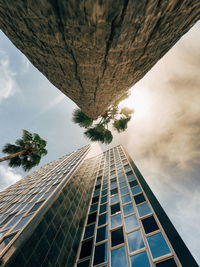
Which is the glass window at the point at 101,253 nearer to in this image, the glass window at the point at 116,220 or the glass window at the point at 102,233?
the glass window at the point at 102,233

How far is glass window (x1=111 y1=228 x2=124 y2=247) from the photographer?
8.94 meters

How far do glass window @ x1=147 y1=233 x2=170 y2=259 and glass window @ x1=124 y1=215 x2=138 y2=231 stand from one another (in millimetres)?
1665

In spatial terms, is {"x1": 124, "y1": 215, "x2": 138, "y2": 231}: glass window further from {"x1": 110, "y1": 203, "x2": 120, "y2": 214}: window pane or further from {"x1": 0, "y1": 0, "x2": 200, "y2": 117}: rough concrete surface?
{"x1": 0, "y1": 0, "x2": 200, "y2": 117}: rough concrete surface

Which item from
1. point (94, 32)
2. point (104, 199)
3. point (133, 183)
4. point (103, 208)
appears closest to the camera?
point (94, 32)

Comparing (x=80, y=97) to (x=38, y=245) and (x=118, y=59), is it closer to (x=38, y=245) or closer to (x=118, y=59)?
(x=118, y=59)

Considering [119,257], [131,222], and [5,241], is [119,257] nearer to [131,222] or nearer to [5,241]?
[131,222]

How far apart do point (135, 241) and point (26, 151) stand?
40.7ft

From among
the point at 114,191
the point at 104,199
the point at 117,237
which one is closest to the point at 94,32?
the point at 117,237

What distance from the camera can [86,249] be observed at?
9.91m

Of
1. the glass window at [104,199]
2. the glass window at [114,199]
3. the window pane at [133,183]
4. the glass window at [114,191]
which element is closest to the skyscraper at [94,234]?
the glass window at [114,199]

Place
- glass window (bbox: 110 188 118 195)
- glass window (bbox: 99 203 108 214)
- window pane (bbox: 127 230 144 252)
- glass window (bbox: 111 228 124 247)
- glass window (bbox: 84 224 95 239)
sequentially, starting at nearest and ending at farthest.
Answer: window pane (bbox: 127 230 144 252) → glass window (bbox: 111 228 124 247) → glass window (bbox: 84 224 95 239) → glass window (bbox: 99 203 108 214) → glass window (bbox: 110 188 118 195)

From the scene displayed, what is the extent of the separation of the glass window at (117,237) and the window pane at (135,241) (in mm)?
541

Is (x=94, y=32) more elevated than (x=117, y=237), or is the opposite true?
(x=94, y=32)

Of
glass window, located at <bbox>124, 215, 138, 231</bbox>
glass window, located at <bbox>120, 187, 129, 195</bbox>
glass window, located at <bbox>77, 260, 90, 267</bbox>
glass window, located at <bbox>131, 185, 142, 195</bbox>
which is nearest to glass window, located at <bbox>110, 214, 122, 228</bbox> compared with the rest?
glass window, located at <bbox>124, 215, 138, 231</bbox>
